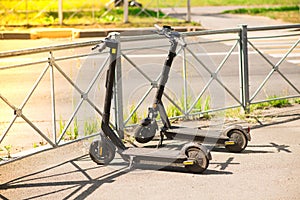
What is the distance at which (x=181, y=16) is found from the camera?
22.8m

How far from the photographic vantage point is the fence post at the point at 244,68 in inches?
395

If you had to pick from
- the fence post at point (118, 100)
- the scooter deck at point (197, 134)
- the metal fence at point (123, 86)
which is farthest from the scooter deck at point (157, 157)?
the fence post at point (118, 100)

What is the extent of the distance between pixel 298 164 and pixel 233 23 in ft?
44.0

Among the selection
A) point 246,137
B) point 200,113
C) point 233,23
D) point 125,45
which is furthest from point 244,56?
point 233,23

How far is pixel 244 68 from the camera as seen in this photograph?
10133 millimetres

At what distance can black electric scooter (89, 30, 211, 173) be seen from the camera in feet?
25.1

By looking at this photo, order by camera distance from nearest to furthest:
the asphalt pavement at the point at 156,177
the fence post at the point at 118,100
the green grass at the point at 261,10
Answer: the asphalt pavement at the point at 156,177 < the fence post at the point at 118,100 < the green grass at the point at 261,10

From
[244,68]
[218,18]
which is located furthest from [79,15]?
[244,68]

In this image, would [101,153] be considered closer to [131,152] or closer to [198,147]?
[131,152]

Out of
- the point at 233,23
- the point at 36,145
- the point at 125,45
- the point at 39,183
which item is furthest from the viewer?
the point at 233,23

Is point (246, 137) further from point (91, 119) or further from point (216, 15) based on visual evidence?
point (216, 15)

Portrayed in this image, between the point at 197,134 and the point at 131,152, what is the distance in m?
0.95

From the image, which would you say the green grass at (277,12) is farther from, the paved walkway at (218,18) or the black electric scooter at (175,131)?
the black electric scooter at (175,131)

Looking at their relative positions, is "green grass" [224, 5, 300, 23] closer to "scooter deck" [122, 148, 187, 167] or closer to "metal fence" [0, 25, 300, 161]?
"metal fence" [0, 25, 300, 161]
